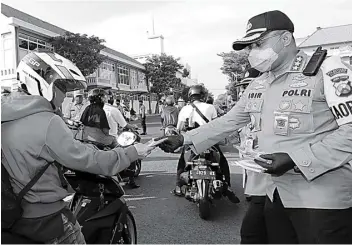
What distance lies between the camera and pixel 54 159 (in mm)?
1771

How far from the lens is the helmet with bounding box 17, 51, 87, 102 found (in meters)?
1.95

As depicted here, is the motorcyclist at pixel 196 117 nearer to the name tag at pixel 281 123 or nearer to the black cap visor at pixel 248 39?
the black cap visor at pixel 248 39

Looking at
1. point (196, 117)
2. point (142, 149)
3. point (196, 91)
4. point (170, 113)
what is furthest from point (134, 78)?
point (142, 149)

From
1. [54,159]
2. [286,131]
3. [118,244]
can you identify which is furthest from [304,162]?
[118,244]

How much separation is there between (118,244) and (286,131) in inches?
62.5

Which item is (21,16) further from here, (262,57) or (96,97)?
(262,57)

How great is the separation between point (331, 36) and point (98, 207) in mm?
59227

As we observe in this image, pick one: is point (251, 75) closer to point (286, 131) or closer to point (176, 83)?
point (286, 131)

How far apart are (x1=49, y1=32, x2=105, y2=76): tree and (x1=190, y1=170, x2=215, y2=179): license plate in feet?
66.9

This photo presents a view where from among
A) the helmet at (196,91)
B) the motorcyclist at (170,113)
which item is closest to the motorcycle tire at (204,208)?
the helmet at (196,91)

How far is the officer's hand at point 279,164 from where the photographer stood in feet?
5.72

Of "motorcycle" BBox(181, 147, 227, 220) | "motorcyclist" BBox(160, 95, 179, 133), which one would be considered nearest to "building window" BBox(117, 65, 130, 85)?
"motorcyclist" BBox(160, 95, 179, 133)

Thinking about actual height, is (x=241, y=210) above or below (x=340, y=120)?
below

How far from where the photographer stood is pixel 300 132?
73.2 inches
